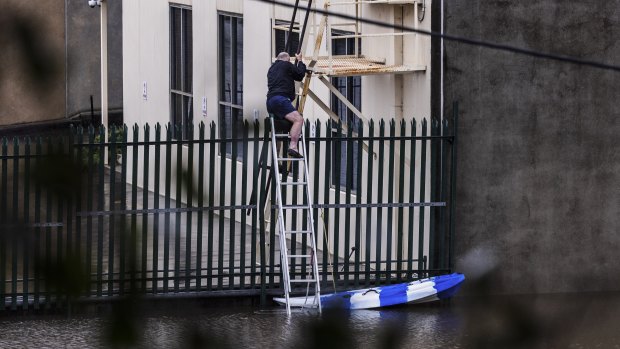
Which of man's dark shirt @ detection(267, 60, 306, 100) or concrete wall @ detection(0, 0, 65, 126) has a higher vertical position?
man's dark shirt @ detection(267, 60, 306, 100)

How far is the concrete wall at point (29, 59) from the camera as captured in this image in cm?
156

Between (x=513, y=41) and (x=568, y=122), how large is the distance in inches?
41.6

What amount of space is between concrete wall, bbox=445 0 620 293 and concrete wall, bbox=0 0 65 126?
38.7ft

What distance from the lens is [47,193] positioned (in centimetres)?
171

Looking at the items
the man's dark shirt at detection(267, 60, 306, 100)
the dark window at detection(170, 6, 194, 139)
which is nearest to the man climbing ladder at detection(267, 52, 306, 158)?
the man's dark shirt at detection(267, 60, 306, 100)

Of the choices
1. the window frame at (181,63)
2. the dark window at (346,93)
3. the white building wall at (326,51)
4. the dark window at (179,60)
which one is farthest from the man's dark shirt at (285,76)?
the window frame at (181,63)

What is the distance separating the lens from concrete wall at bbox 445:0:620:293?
13.4 meters

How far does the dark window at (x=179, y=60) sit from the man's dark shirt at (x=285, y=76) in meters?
5.10

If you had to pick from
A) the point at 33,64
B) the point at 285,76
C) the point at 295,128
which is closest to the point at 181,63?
the point at 285,76

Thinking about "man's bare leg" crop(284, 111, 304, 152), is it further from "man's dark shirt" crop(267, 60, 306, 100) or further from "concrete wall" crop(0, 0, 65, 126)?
"concrete wall" crop(0, 0, 65, 126)

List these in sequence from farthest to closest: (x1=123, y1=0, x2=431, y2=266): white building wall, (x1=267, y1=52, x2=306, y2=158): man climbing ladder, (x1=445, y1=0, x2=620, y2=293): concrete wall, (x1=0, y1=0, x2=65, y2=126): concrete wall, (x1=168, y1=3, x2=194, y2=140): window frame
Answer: (x1=168, y1=3, x2=194, y2=140): window frame → (x1=123, y1=0, x2=431, y2=266): white building wall → (x1=445, y1=0, x2=620, y2=293): concrete wall → (x1=267, y1=52, x2=306, y2=158): man climbing ladder → (x1=0, y1=0, x2=65, y2=126): concrete wall

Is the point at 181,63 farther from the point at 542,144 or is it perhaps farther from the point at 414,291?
the point at 414,291

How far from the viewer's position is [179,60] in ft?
69.7

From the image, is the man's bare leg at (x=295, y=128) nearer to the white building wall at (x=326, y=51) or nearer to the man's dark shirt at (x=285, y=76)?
the man's dark shirt at (x=285, y=76)
